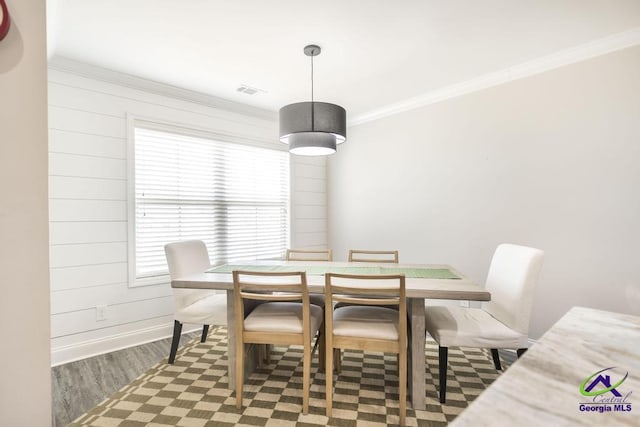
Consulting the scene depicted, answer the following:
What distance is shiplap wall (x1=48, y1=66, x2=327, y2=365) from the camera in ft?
8.90

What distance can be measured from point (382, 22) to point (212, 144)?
2304 mm

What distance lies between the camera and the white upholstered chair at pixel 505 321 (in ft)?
6.69

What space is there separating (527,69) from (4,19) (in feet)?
11.1

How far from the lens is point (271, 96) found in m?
3.67

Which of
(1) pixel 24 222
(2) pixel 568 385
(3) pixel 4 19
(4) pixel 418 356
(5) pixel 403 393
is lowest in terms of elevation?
(5) pixel 403 393

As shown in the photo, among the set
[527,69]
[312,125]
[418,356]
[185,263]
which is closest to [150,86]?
[185,263]

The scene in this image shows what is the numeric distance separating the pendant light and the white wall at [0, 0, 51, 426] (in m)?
1.43

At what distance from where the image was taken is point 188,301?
2.69 m

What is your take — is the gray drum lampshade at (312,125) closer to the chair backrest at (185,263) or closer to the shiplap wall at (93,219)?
the chair backrest at (185,263)

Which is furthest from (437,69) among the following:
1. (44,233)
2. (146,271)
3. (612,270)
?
(146,271)

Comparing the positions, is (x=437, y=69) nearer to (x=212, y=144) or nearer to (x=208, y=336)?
(x=212, y=144)

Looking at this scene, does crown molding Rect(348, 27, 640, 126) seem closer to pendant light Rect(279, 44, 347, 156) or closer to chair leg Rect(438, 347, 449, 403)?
pendant light Rect(279, 44, 347, 156)

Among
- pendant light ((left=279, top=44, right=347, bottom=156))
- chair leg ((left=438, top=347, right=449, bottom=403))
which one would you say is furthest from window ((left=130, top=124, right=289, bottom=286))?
chair leg ((left=438, top=347, right=449, bottom=403))

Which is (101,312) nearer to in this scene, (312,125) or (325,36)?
(312,125)
